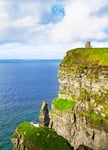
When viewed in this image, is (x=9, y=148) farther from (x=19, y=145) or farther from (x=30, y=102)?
(x=30, y=102)

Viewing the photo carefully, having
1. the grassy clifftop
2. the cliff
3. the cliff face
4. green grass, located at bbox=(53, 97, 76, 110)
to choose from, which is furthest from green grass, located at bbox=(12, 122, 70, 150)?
the grassy clifftop

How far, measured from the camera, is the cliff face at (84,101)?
5784cm

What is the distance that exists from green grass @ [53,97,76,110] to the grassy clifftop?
10415 millimetres

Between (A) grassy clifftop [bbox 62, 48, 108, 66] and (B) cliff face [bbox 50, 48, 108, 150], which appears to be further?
(A) grassy clifftop [bbox 62, 48, 108, 66]

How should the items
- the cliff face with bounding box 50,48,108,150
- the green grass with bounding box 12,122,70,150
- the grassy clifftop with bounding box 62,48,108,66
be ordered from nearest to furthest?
the green grass with bounding box 12,122,70,150 → the cliff face with bounding box 50,48,108,150 → the grassy clifftop with bounding box 62,48,108,66

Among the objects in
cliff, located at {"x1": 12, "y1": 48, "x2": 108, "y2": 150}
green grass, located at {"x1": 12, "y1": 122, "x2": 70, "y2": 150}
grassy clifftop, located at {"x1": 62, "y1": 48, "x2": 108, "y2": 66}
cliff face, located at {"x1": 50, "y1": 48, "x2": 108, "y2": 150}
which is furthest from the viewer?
grassy clifftop, located at {"x1": 62, "y1": 48, "x2": 108, "y2": 66}

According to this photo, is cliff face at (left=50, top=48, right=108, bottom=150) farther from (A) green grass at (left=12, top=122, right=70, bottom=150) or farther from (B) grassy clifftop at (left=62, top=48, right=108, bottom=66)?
(A) green grass at (left=12, top=122, right=70, bottom=150)

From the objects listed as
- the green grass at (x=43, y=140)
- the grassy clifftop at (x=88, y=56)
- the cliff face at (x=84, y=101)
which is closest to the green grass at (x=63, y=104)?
the cliff face at (x=84, y=101)

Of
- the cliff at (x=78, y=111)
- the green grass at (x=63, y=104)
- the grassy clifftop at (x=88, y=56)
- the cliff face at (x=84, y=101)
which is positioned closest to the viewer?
the cliff at (x=78, y=111)

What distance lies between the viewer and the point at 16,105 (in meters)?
115

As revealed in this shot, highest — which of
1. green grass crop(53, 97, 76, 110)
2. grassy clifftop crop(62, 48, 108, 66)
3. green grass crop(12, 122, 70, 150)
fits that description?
grassy clifftop crop(62, 48, 108, 66)

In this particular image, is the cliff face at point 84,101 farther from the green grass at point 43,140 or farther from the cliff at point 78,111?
the green grass at point 43,140

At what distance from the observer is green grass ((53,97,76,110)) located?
63862 millimetres

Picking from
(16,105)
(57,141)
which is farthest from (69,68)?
(16,105)
